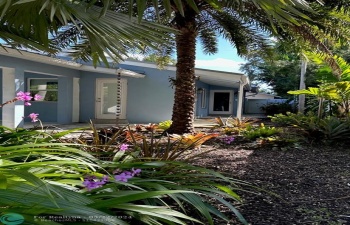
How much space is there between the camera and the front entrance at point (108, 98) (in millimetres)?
15992

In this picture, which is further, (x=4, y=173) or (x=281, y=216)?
(x=281, y=216)

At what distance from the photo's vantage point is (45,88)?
15.6 metres

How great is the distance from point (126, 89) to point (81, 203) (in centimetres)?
1461

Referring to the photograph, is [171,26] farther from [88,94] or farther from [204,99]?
[204,99]

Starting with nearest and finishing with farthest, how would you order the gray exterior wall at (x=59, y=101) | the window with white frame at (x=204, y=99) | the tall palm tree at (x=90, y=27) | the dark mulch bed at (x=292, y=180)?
the dark mulch bed at (x=292, y=180)
the tall palm tree at (x=90, y=27)
the gray exterior wall at (x=59, y=101)
the window with white frame at (x=204, y=99)

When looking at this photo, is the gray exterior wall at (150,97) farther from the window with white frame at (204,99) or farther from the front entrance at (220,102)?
the front entrance at (220,102)

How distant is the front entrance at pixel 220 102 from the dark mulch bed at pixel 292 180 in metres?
17.1

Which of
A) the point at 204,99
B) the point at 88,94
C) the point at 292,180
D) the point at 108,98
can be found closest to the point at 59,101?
the point at 88,94

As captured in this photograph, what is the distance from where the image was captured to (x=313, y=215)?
104 inches

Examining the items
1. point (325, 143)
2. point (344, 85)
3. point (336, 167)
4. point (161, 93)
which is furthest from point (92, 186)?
point (161, 93)

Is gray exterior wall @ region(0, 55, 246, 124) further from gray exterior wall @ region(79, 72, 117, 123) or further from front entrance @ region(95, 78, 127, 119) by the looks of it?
front entrance @ region(95, 78, 127, 119)

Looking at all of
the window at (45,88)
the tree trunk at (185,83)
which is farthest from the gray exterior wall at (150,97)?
the tree trunk at (185,83)

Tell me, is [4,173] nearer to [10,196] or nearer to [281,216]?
[10,196]

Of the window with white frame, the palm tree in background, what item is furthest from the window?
the window with white frame
